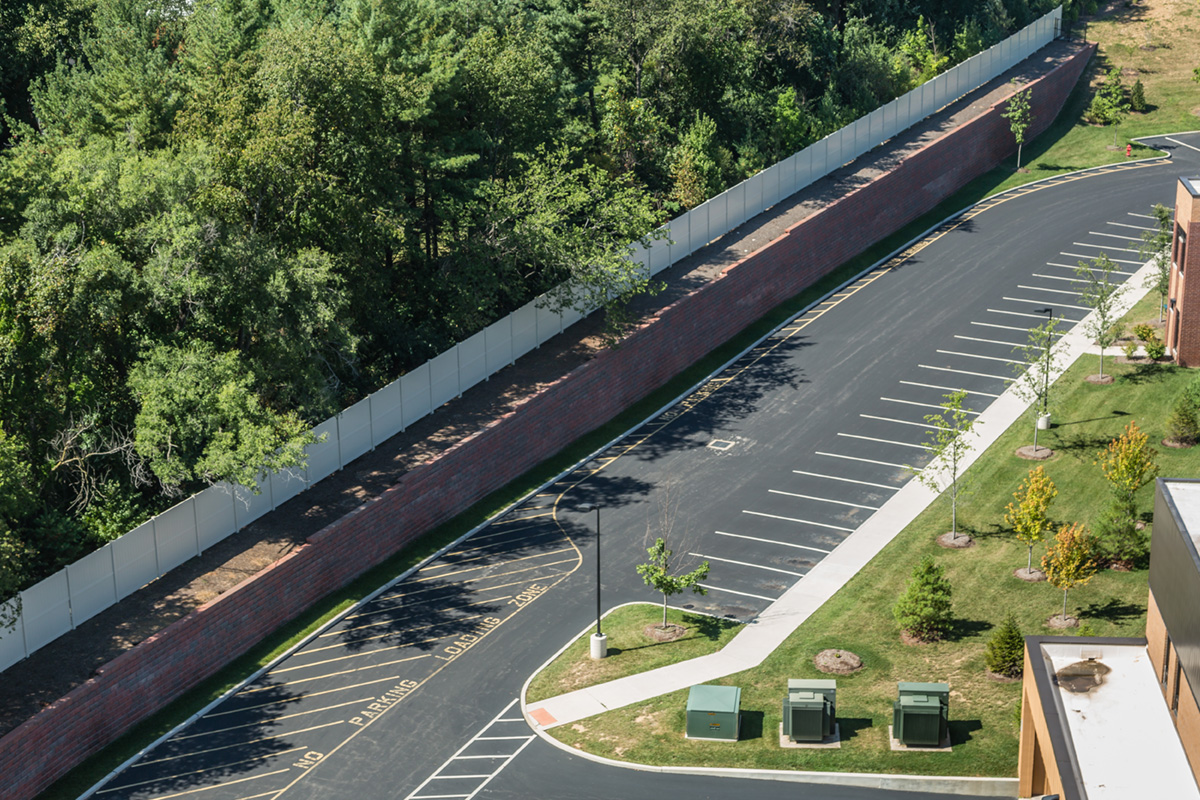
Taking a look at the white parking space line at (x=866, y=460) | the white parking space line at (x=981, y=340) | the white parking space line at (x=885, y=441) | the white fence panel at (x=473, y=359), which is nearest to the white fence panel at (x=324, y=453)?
the white fence panel at (x=473, y=359)

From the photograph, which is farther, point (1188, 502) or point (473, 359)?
point (473, 359)

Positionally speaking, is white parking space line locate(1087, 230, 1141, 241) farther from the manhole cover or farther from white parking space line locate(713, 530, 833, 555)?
the manhole cover

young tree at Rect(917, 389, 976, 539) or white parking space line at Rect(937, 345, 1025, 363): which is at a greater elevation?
white parking space line at Rect(937, 345, 1025, 363)

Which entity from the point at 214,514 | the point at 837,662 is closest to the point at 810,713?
the point at 837,662

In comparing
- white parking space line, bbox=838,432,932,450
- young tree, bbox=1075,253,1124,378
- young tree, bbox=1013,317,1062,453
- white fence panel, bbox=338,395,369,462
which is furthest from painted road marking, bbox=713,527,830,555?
young tree, bbox=1075,253,1124,378

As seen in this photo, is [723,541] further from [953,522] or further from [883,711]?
[883,711]

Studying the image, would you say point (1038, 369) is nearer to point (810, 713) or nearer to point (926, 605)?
point (926, 605)
